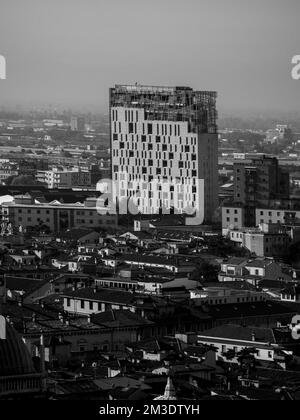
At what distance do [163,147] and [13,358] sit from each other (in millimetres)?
28491

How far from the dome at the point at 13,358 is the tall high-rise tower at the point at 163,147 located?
26.1 meters

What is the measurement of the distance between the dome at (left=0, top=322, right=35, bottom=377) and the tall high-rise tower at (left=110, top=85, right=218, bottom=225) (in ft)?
85.6

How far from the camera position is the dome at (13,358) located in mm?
14695

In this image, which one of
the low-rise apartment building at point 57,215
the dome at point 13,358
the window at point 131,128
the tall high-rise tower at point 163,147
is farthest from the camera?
the window at point 131,128

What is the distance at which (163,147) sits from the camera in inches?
1703

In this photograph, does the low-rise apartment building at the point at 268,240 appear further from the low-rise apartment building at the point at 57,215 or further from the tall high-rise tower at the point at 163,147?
Answer: the tall high-rise tower at the point at 163,147

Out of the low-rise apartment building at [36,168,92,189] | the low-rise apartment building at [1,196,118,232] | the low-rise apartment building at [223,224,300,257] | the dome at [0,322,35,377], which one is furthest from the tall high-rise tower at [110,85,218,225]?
the dome at [0,322,35,377]

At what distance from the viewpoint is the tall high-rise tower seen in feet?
138

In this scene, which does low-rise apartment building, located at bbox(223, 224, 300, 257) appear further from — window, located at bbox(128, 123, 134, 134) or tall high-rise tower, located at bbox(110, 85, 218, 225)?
window, located at bbox(128, 123, 134, 134)

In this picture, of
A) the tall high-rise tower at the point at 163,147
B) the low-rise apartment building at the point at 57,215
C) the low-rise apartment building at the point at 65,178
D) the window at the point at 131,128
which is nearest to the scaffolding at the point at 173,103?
the tall high-rise tower at the point at 163,147

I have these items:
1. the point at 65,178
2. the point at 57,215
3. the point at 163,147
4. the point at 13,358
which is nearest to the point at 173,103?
the point at 163,147

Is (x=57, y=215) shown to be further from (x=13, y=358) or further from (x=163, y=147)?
(x=13, y=358)

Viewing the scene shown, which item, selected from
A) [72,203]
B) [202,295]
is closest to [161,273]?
[202,295]

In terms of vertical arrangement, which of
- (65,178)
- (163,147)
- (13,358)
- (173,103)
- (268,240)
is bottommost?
(268,240)
